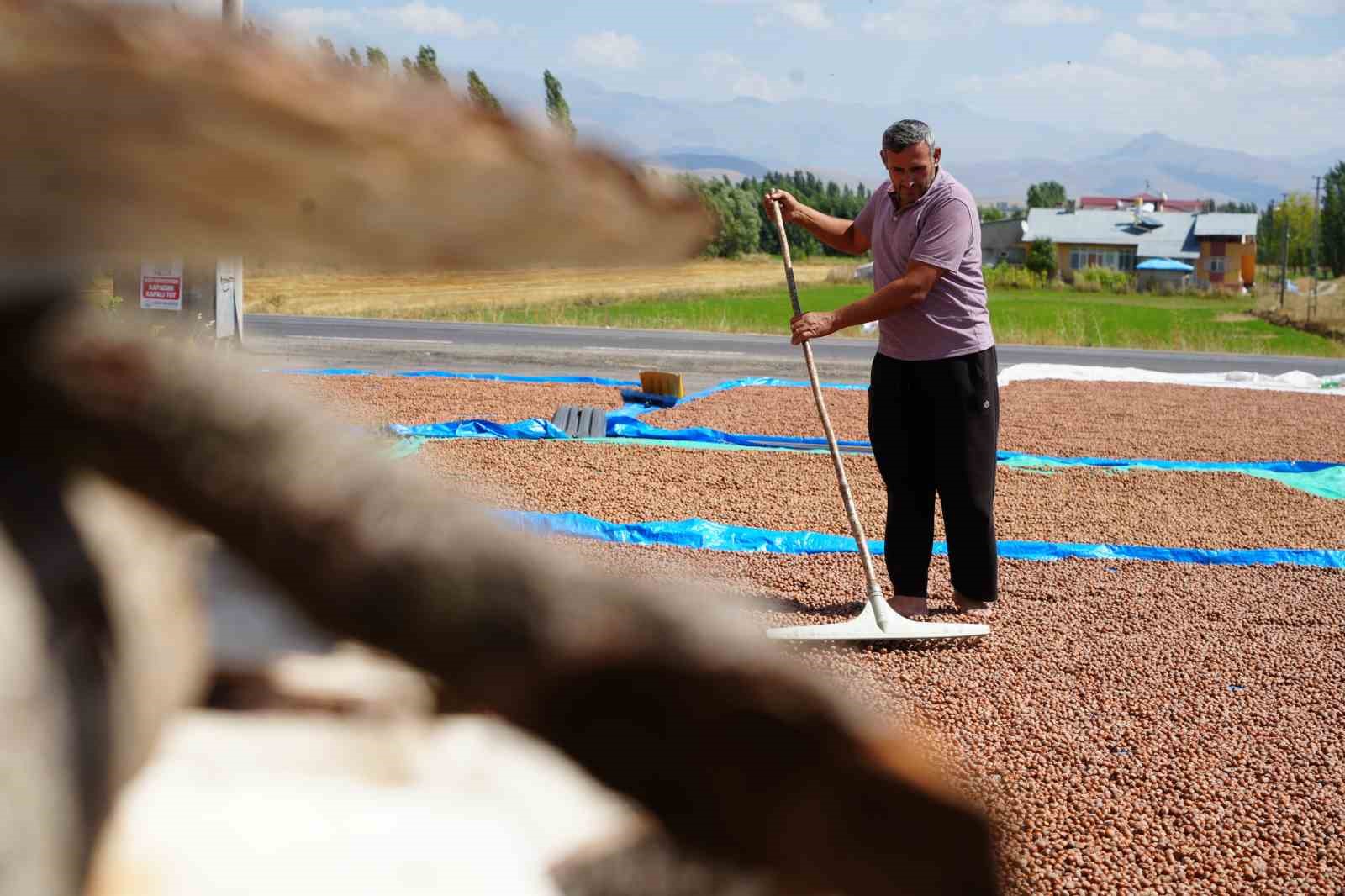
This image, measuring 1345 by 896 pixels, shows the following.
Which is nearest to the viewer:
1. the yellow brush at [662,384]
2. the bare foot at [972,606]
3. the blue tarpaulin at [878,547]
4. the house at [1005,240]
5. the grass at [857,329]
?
the bare foot at [972,606]

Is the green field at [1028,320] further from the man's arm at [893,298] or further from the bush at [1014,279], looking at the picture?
the man's arm at [893,298]

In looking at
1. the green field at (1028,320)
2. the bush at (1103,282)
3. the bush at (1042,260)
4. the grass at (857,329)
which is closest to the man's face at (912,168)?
the grass at (857,329)

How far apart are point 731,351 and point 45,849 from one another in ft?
65.8

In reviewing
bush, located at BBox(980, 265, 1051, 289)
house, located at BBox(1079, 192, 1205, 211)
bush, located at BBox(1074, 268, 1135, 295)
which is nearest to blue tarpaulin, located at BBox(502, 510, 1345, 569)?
bush, located at BBox(980, 265, 1051, 289)

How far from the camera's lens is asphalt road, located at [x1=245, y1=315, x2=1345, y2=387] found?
16188 mm

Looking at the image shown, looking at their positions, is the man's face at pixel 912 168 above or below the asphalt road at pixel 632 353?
above

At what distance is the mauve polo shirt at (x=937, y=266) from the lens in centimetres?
405

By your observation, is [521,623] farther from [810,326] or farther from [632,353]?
[632,353]

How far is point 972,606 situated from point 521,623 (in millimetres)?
4455

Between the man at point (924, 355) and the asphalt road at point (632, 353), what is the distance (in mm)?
9129

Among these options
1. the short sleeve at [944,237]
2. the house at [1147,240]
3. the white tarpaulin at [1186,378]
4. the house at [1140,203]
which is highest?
the house at [1140,203]

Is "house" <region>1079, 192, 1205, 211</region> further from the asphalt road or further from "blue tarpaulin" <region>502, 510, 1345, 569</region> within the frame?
"blue tarpaulin" <region>502, 510, 1345, 569</region>

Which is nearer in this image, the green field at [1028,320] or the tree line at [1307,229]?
the green field at [1028,320]

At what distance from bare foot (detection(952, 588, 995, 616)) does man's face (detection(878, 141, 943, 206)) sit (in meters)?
1.52
